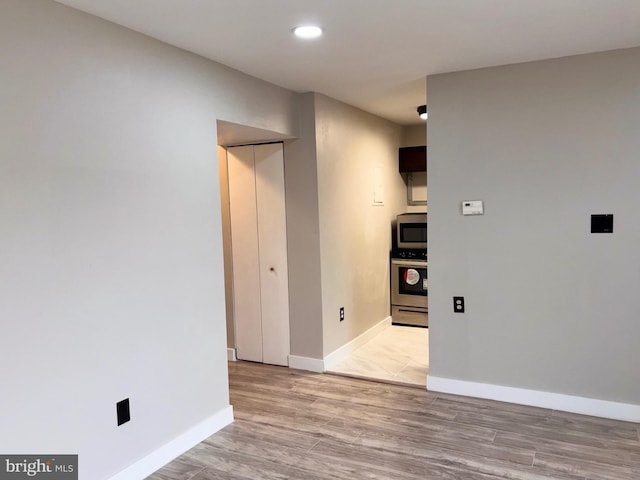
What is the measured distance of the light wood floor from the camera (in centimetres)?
255

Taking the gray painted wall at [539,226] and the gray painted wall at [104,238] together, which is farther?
the gray painted wall at [539,226]

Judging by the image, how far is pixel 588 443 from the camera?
110 inches

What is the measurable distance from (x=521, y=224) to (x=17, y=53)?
3.00 meters

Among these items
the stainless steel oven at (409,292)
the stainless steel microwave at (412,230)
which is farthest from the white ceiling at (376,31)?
the stainless steel oven at (409,292)

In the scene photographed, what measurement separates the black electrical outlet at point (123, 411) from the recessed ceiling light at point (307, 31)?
2.08 metres

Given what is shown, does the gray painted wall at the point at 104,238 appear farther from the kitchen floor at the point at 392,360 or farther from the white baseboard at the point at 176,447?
the kitchen floor at the point at 392,360

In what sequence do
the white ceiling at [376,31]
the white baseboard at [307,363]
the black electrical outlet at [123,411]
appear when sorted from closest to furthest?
1. the white ceiling at [376,31]
2. the black electrical outlet at [123,411]
3. the white baseboard at [307,363]

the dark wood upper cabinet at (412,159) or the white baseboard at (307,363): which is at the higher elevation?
the dark wood upper cabinet at (412,159)

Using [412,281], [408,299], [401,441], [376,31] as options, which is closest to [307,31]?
[376,31]

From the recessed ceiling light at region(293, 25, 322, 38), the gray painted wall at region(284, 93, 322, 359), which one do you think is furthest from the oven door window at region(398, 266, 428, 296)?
the recessed ceiling light at region(293, 25, 322, 38)

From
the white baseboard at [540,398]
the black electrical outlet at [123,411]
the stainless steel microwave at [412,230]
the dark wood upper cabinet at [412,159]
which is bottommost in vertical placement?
the white baseboard at [540,398]

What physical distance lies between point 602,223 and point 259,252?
2.63m

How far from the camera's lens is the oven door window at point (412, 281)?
529 cm

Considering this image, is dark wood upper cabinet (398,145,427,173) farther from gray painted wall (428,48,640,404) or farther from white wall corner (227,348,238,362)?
white wall corner (227,348,238,362)
